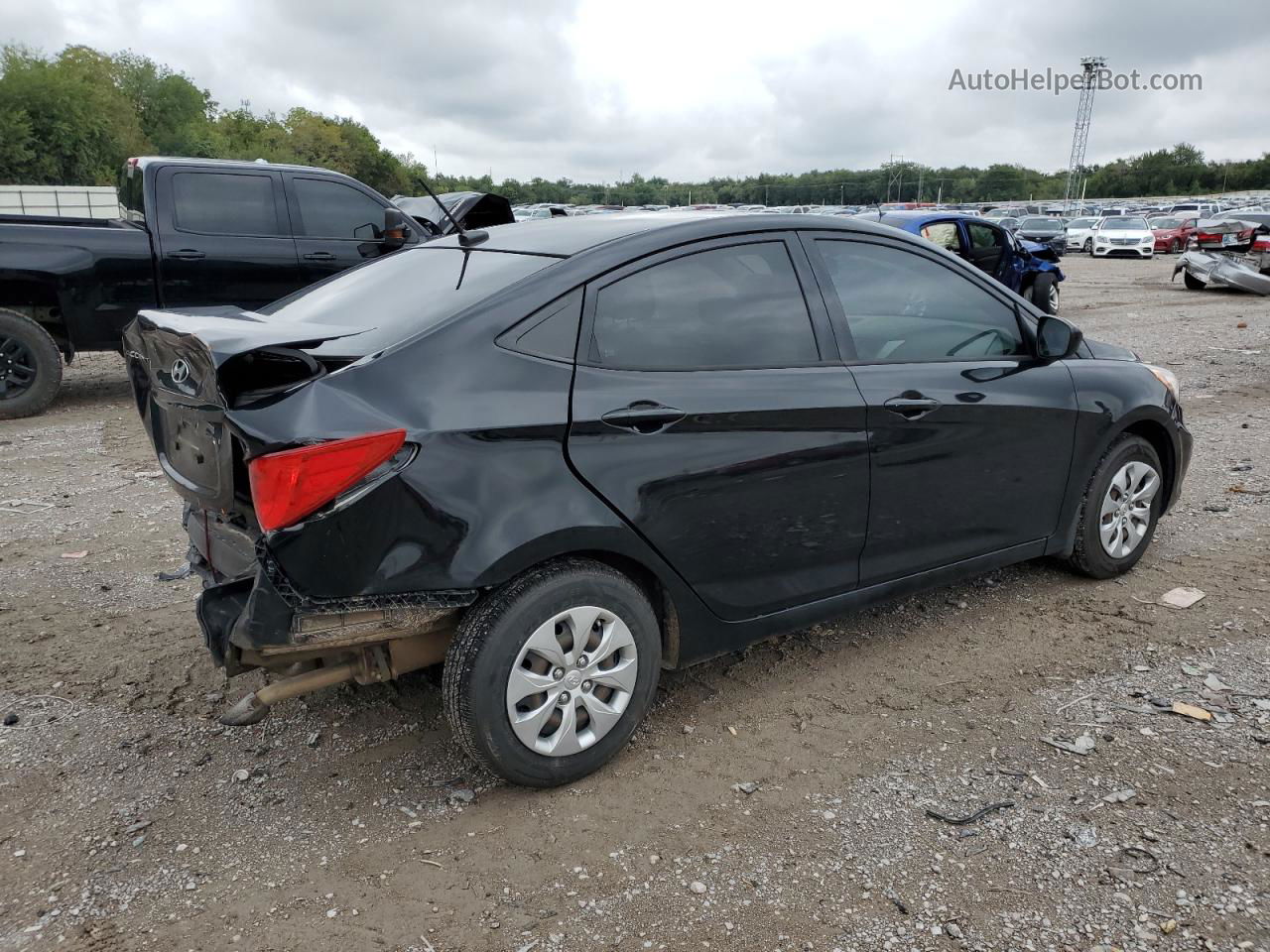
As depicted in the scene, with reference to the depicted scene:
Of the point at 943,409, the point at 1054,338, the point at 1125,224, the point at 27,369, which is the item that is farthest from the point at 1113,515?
Answer: the point at 1125,224

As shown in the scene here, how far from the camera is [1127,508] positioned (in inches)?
176

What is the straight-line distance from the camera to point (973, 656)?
3.83 m

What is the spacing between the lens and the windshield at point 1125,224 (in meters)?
31.4

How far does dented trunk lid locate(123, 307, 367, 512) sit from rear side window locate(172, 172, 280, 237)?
572 cm

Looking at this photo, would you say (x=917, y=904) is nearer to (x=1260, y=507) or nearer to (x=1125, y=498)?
(x=1125, y=498)

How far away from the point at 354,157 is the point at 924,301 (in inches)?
2946

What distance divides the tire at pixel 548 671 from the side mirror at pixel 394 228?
23.0ft

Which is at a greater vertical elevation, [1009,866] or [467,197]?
[467,197]

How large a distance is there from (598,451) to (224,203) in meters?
7.08

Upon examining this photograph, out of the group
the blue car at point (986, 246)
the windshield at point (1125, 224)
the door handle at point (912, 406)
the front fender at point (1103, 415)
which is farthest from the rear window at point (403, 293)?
the windshield at point (1125, 224)

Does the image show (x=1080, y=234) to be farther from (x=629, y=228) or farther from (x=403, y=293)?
(x=403, y=293)

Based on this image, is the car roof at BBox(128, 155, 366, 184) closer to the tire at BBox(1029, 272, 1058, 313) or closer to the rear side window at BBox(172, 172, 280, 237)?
the rear side window at BBox(172, 172, 280, 237)

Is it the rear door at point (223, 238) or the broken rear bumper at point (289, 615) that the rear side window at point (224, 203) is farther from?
the broken rear bumper at point (289, 615)

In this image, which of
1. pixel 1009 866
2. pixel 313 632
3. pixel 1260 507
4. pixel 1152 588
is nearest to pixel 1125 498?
pixel 1152 588
